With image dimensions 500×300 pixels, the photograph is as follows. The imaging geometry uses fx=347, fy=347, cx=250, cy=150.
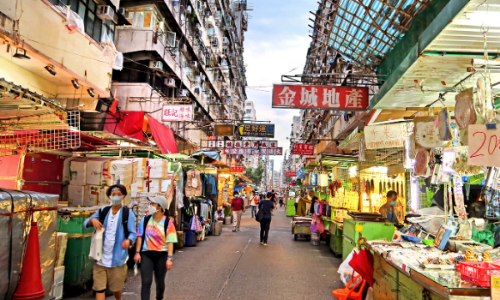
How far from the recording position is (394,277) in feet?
15.0

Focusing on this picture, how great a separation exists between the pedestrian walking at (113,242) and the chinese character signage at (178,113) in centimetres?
1038

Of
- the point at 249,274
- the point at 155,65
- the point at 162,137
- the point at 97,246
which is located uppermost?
the point at 155,65

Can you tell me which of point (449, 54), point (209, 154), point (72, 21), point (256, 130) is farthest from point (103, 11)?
point (449, 54)

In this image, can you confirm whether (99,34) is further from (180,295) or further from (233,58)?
(233,58)

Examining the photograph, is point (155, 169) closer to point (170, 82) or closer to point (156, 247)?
point (156, 247)

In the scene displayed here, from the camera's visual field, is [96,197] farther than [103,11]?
No

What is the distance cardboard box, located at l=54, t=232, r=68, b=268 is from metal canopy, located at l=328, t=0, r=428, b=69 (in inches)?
270

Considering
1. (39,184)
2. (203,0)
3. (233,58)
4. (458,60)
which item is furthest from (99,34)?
(233,58)

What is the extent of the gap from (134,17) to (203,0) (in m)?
12.4

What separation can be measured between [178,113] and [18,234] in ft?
39.2

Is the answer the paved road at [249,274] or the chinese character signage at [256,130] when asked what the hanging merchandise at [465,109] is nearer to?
the paved road at [249,274]

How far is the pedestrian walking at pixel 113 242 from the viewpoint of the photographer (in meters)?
4.79

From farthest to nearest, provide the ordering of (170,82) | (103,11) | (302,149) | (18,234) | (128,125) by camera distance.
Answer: (302,149), (170,82), (128,125), (103,11), (18,234)

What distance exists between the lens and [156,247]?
486 centimetres
